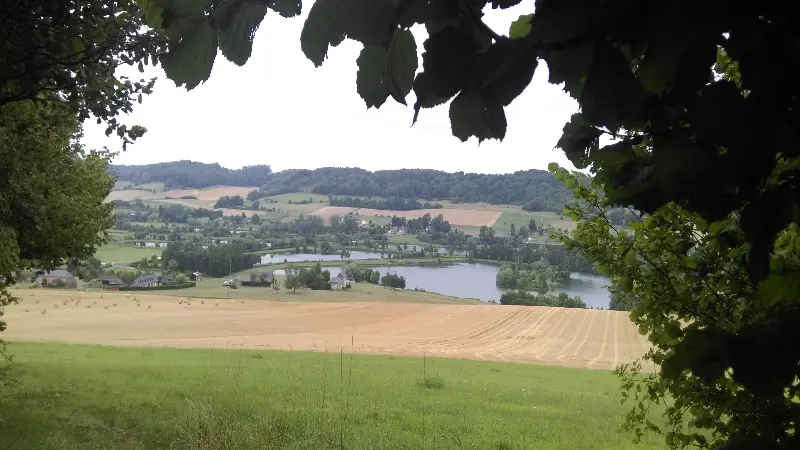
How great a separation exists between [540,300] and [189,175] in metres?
78.1

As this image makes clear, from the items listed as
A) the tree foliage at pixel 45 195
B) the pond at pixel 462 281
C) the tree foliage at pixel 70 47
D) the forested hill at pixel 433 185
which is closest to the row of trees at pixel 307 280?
the pond at pixel 462 281

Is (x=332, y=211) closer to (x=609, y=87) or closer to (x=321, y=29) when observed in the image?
(x=321, y=29)

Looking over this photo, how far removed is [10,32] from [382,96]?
15.3ft

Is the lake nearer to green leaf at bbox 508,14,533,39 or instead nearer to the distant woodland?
the distant woodland

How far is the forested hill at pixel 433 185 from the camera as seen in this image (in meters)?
8.92

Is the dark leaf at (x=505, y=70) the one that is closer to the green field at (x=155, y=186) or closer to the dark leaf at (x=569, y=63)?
the dark leaf at (x=569, y=63)

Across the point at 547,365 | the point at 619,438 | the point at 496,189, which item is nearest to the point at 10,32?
the point at 619,438

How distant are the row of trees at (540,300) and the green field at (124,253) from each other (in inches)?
1726

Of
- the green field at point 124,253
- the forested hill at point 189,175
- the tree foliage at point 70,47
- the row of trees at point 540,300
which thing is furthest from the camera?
the forested hill at point 189,175

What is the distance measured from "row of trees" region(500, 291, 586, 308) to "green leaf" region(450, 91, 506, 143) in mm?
53068

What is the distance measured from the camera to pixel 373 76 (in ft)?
3.24

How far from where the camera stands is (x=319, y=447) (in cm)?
574

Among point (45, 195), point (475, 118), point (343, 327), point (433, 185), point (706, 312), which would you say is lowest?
A: point (343, 327)

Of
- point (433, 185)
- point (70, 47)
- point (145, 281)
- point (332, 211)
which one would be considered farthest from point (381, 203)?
point (70, 47)
